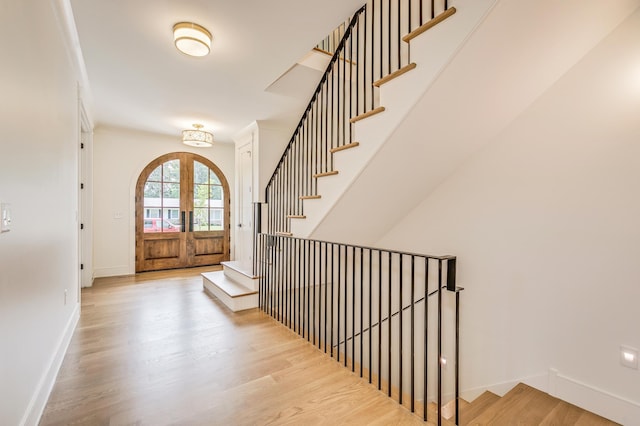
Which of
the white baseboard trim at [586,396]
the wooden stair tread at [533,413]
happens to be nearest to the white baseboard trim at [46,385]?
the wooden stair tread at [533,413]

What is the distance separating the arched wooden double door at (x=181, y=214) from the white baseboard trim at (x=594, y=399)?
5557mm

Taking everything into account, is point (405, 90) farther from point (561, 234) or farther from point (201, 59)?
point (201, 59)

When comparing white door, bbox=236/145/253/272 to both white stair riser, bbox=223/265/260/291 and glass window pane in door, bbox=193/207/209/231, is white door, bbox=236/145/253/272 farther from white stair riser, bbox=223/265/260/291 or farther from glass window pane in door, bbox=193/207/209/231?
glass window pane in door, bbox=193/207/209/231

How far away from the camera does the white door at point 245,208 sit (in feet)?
16.6

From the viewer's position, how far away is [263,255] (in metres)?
3.48

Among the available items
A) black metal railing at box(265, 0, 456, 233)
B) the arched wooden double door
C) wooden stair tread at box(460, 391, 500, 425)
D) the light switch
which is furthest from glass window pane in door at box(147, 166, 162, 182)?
wooden stair tread at box(460, 391, 500, 425)

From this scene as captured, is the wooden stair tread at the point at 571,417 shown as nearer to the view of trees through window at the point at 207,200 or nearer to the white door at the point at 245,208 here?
the white door at the point at 245,208

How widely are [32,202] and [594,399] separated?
3.64 m

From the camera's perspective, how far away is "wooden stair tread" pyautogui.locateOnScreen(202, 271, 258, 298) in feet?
11.4

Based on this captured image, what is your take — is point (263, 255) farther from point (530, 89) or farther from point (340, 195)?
point (530, 89)

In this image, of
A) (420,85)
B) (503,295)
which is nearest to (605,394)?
(503,295)

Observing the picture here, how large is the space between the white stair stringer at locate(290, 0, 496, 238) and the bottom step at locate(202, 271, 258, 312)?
1.49 meters

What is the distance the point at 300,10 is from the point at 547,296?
2782 millimetres

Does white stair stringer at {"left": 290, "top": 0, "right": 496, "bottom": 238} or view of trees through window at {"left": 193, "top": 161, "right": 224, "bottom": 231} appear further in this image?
view of trees through window at {"left": 193, "top": 161, "right": 224, "bottom": 231}
